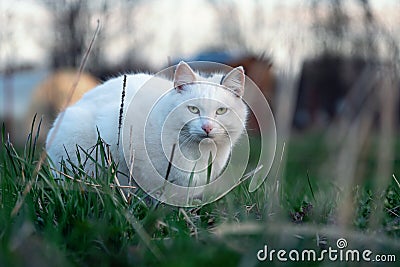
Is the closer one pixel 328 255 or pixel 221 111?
pixel 328 255

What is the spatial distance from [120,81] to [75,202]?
1.51m

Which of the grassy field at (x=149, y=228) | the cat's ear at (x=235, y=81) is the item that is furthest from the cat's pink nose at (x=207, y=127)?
the grassy field at (x=149, y=228)

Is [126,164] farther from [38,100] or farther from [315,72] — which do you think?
[315,72]

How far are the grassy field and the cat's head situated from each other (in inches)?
19.8

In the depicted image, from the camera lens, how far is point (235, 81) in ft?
9.16

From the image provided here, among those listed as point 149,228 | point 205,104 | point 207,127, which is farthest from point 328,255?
point 205,104

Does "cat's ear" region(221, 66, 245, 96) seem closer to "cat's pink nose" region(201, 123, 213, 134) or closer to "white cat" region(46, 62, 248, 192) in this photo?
"white cat" region(46, 62, 248, 192)

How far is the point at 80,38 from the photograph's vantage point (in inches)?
550

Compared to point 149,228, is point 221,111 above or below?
above

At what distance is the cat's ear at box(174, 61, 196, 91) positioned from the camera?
2742 millimetres

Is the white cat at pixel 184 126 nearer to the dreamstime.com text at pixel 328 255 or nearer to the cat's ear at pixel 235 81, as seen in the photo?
Result: the cat's ear at pixel 235 81

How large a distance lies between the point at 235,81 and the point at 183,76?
26 cm

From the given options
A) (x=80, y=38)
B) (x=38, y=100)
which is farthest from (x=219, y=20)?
(x=38, y=100)

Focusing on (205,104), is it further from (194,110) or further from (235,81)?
(235,81)
